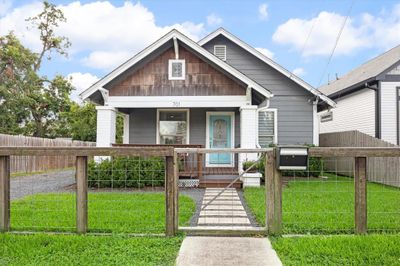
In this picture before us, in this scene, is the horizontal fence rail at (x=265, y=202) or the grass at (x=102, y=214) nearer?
the horizontal fence rail at (x=265, y=202)

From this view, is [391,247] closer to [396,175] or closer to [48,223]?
[48,223]

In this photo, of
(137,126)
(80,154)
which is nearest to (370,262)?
(80,154)

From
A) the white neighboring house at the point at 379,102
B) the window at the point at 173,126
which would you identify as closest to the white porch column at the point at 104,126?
the window at the point at 173,126

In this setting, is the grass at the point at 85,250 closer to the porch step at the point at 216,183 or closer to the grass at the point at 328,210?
the grass at the point at 328,210

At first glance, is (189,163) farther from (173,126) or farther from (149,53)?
(149,53)

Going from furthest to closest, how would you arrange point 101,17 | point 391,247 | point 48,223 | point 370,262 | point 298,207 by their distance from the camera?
1. point 101,17
2. point 298,207
3. point 48,223
4. point 391,247
5. point 370,262

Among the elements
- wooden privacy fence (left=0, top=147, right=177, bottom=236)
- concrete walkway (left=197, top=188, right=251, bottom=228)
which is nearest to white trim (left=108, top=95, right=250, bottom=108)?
concrete walkway (left=197, top=188, right=251, bottom=228)

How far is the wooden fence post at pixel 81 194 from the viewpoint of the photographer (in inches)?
187

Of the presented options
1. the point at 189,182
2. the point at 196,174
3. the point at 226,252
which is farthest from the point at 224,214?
the point at 196,174

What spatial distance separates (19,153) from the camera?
4.78 metres

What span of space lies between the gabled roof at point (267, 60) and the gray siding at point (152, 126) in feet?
9.21

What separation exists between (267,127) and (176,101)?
16.2 feet

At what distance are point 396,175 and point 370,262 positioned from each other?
706cm

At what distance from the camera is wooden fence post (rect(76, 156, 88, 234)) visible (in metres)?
4.75
